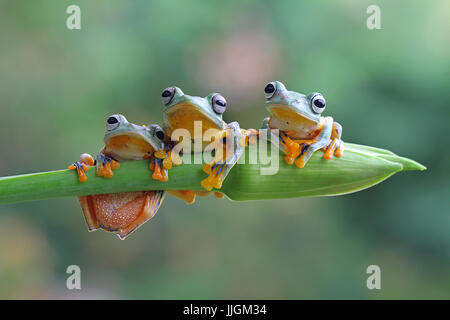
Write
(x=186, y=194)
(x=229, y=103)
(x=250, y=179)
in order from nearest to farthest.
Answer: (x=250, y=179)
(x=186, y=194)
(x=229, y=103)

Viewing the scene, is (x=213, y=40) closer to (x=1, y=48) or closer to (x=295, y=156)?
(x=1, y=48)

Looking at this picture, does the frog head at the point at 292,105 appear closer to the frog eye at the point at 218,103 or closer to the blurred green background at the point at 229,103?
the frog eye at the point at 218,103

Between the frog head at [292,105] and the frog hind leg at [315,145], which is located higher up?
the frog head at [292,105]

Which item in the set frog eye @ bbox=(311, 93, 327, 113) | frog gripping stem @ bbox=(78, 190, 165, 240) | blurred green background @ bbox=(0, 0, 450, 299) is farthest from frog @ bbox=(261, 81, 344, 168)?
blurred green background @ bbox=(0, 0, 450, 299)

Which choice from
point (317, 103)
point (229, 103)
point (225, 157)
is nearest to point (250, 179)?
point (225, 157)

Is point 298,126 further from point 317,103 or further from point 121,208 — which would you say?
point 121,208

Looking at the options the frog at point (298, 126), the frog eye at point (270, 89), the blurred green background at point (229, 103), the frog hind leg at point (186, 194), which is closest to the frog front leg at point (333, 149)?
the frog at point (298, 126)

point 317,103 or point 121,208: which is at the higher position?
point 317,103

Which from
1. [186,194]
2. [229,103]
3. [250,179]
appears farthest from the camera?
[229,103]
